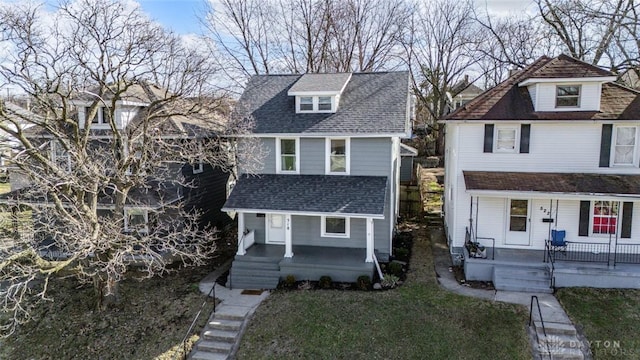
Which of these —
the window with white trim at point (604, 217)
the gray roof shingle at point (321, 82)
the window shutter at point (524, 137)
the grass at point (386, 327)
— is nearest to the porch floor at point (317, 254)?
the grass at point (386, 327)

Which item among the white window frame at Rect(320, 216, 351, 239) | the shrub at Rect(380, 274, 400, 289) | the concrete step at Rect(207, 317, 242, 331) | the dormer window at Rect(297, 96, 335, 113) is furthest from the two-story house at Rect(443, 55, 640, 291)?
the concrete step at Rect(207, 317, 242, 331)

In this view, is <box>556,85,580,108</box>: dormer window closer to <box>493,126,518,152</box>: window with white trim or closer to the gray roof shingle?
<box>493,126,518,152</box>: window with white trim

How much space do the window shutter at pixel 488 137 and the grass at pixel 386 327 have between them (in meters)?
5.59

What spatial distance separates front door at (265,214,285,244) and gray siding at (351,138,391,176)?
3.60 metres

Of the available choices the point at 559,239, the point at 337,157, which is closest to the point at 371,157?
the point at 337,157

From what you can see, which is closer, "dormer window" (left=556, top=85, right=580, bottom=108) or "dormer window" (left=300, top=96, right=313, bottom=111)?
"dormer window" (left=556, top=85, right=580, bottom=108)

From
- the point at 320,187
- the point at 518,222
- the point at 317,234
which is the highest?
the point at 320,187

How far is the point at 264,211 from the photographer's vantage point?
1517 cm

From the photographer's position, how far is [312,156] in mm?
16484

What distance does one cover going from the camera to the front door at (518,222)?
48.8 ft

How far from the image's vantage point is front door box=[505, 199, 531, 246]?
1487 cm

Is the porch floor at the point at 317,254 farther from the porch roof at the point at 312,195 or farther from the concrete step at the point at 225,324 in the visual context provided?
the concrete step at the point at 225,324

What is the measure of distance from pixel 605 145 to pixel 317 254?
433 inches

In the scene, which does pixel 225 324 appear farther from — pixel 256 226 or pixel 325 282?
pixel 256 226
